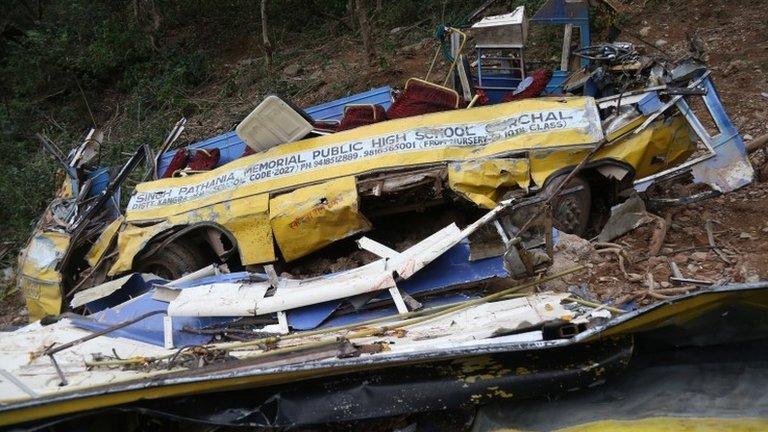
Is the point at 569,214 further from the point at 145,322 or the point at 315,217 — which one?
the point at 145,322

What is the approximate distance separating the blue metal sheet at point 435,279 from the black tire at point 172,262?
2.30m

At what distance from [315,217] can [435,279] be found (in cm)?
150

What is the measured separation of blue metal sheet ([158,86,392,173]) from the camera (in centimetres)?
829

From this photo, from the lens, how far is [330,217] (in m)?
6.55

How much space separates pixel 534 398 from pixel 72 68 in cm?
1391

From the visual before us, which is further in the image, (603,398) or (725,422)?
(603,398)

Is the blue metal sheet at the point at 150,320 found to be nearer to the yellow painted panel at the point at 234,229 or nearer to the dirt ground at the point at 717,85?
the yellow painted panel at the point at 234,229

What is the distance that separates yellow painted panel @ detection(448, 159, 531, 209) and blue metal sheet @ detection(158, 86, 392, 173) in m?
2.27

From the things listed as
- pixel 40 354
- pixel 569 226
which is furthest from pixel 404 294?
pixel 40 354

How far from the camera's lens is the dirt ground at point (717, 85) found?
5301 mm

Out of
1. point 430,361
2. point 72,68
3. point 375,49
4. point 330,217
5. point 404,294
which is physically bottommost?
point 430,361

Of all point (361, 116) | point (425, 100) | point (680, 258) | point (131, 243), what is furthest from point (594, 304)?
point (131, 243)

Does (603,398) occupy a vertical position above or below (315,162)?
below

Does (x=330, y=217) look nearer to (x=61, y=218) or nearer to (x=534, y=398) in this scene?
(x=534, y=398)
